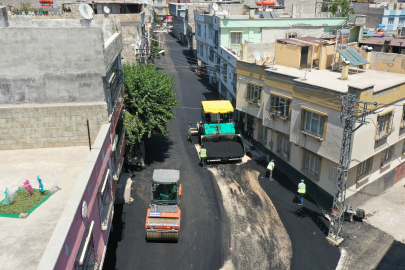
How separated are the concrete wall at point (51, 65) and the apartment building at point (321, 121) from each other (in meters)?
13.3

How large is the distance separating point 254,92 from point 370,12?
58475 mm

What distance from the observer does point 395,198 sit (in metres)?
24.6

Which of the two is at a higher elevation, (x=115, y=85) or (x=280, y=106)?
(x=115, y=85)

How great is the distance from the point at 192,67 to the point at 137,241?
45.1 m

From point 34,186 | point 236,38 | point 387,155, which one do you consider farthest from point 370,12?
point 34,186

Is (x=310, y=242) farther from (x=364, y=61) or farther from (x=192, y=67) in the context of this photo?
(x=192, y=67)

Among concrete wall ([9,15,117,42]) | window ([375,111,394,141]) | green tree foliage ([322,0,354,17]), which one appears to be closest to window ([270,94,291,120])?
window ([375,111,394,141])

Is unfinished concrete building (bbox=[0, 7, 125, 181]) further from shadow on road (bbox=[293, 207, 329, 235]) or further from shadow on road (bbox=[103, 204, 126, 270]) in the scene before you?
shadow on road (bbox=[293, 207, 329, 235])

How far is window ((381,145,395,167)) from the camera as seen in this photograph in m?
24.2

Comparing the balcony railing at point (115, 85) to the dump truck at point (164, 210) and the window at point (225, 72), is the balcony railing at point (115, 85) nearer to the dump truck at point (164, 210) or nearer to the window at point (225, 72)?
the dump truck at point (164, 210)

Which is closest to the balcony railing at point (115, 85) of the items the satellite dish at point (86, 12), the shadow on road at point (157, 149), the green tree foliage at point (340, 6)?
the satellite dish at point (86, 12)

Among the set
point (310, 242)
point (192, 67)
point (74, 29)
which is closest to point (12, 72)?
point (74, 29)

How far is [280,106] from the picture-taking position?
2572cm

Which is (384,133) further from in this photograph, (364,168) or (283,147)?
(283,147)
